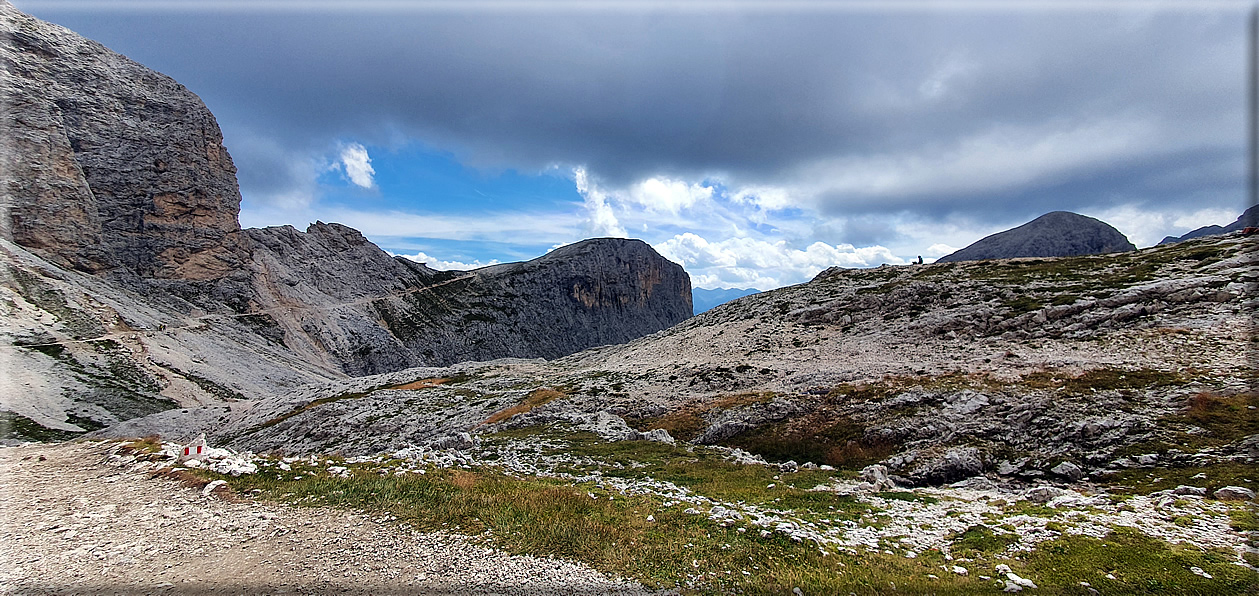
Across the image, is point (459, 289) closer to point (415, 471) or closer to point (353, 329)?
point (353, 329)

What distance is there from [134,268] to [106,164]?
25.3m

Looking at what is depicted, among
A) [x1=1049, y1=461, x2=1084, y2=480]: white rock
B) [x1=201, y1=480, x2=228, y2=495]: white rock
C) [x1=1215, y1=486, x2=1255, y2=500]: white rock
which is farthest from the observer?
[x1=1049, y1=461, x2=1084, y2=480]: white rock

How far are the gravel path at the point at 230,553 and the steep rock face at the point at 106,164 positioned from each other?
121259mm

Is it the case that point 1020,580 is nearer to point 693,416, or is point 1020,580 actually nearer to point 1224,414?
point 1224,414

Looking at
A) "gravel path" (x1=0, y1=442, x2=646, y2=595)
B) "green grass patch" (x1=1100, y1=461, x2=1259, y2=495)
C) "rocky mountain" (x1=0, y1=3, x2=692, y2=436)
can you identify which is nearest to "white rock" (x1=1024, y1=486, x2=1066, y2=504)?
"green grass patch" (x1=1100, y1=461, x2=1259, y2=495)

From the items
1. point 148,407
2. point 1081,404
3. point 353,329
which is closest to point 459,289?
point 353,329

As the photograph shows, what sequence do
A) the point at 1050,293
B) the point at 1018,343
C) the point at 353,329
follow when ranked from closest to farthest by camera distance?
the point at 1018,343 < the point at 1050,293 < the point at 353,329

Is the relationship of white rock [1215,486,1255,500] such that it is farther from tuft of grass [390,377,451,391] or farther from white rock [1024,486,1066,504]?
tuft of grass [390,377,451,391]

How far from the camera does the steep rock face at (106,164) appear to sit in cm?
8812

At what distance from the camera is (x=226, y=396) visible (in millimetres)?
71875

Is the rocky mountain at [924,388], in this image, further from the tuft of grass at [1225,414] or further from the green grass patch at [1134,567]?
the green grass patch at [1134,567]

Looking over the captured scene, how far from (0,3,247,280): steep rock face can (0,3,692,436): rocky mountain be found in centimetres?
27

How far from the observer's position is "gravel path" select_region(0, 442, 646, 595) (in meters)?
8.74

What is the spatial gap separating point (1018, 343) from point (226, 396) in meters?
103
